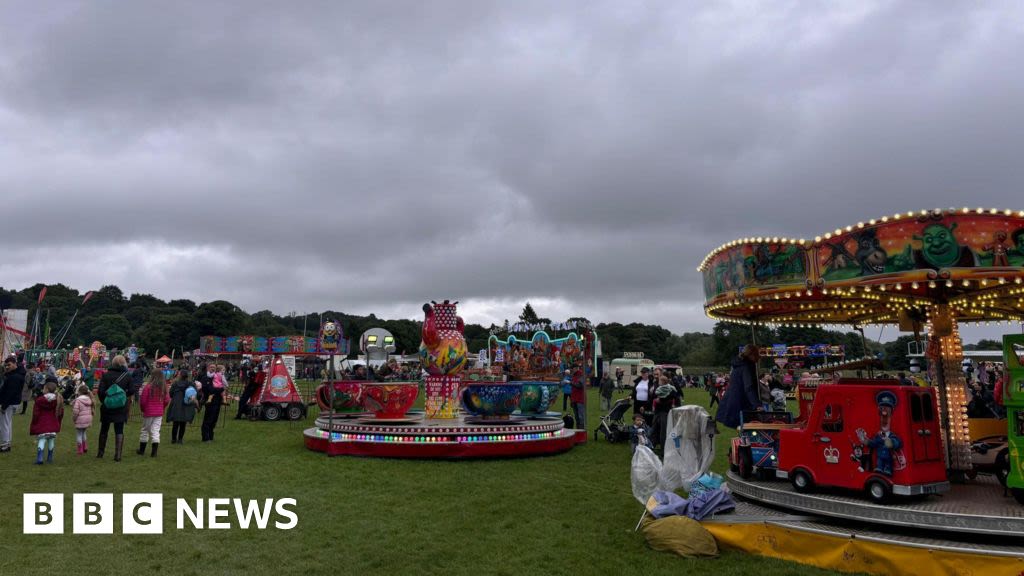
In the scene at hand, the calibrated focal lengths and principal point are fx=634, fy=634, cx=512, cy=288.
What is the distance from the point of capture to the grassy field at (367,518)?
622 cm

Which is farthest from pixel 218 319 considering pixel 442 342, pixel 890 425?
pixel 890 425

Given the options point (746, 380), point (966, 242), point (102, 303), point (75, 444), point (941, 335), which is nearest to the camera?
point (966, 242)

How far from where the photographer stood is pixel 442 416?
15180mm

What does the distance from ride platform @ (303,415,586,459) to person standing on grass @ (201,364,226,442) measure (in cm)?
302

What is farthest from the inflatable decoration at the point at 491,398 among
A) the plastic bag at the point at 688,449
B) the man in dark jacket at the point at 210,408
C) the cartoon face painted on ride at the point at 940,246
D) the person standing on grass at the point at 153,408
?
the cartoon face painted on ride at the point at 940,246

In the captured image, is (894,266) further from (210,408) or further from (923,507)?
(210,408)

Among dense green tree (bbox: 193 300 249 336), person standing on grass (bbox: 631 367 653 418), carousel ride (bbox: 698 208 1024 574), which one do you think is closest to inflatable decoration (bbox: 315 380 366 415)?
person standing on grass (bbox: 631 367 653 418)

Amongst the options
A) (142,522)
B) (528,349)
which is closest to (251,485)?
A: (142,522)

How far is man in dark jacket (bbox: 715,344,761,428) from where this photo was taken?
9.80 m

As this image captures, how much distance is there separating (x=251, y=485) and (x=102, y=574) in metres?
4.15

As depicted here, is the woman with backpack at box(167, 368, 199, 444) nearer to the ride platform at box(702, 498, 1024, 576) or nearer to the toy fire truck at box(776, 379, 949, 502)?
the ride platform at box(702, 498, 1024, 576)

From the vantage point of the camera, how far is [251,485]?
9938mm

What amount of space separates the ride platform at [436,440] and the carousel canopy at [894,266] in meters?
4.85

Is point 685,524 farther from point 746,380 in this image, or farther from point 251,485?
point 251,485
